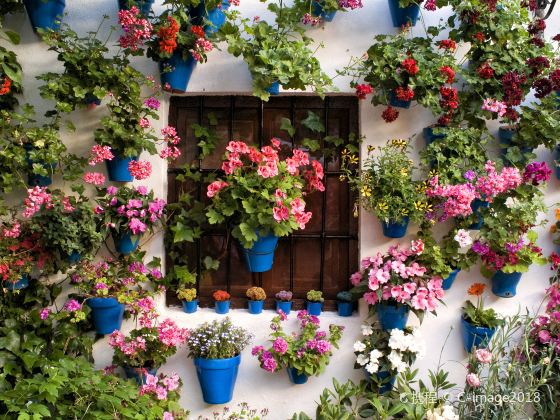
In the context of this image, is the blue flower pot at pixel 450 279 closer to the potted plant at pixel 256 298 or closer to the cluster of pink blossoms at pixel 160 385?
the potted plant at pixel 256 298

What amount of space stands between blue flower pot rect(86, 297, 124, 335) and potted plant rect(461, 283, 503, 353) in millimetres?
2167

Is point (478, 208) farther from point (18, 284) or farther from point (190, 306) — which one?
point (18, 284)

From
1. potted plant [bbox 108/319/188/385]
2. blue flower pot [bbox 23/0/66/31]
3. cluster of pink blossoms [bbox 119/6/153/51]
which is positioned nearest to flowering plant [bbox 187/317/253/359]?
potted plant [bbox 108/319/188/385]

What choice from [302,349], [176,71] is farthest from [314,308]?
[176,71]

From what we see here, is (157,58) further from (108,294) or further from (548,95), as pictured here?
(548,95)

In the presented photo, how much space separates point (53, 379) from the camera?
2633 millimetres

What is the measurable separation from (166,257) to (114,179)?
0.62 m

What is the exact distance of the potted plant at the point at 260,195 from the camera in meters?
3.12

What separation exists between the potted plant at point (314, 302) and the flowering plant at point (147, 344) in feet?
2.70

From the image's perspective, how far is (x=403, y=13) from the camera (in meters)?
3.25

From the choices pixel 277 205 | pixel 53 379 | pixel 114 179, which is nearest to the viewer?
pixel 53 379

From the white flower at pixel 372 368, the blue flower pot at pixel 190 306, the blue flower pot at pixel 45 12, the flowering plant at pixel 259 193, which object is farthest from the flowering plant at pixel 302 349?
the blue flower pot at pixel 45 12

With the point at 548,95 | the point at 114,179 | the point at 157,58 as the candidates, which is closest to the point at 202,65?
the point at 157,58

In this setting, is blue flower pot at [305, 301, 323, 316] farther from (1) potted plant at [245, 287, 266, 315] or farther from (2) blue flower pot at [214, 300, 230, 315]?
(2) blue flower pot at [214, 300, 230, 315]
